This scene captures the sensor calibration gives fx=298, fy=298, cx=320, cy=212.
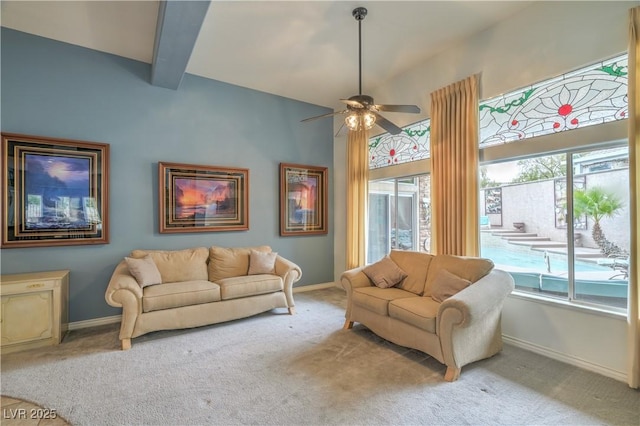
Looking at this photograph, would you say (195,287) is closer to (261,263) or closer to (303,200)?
(261,263)

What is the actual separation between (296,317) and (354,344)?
1.12 meters

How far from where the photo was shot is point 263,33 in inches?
139

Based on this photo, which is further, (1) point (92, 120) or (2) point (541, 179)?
(1) point (92, 120)

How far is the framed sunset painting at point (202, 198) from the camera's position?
4316mm

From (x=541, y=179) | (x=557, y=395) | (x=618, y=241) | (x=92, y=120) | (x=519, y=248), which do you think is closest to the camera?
(x=557, y=395)

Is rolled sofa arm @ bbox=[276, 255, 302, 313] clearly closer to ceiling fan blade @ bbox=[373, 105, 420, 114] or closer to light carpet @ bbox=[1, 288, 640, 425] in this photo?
light carpet @ bbox=[1, 288, 640, 425]

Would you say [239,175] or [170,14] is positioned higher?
[170,14]

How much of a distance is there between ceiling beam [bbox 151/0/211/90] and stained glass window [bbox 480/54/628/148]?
3.28 m

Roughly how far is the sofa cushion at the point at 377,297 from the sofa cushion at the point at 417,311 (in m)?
0.10

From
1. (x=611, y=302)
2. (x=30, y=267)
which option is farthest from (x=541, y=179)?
(x=30, y=267)

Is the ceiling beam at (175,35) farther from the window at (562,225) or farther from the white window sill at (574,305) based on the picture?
the white window sill at (574,305)

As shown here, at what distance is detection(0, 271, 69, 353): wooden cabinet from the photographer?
3014 mm

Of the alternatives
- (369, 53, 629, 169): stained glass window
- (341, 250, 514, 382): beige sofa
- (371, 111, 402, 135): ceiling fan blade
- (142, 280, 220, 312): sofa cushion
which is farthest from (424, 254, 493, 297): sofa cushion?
(142, 280, 220, 312): sofa cushion

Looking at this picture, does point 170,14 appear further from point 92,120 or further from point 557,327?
point 557,327
